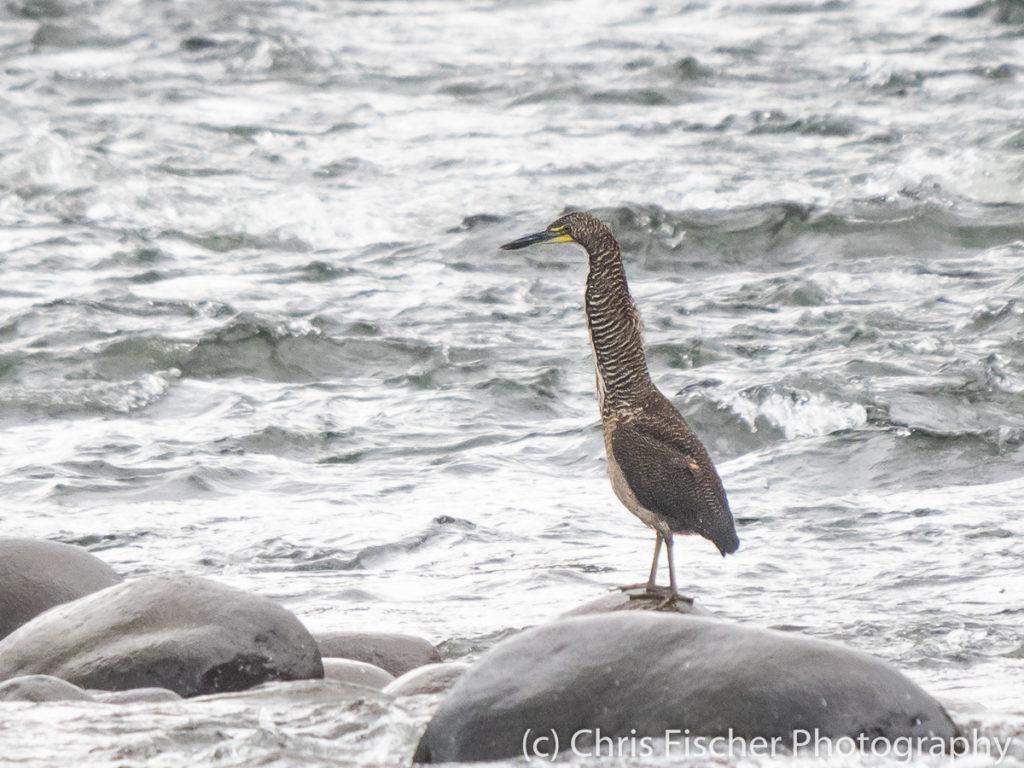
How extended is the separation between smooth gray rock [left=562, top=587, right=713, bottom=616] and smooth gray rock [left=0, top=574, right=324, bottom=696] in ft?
3.32

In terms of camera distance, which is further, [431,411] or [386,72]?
[386,72]

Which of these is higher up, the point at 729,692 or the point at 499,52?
the point at 499,52

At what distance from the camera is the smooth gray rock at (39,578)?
19.4 feet

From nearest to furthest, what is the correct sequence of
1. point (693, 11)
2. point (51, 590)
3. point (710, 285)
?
point (51, 590), point (710, 285), point (693, 11)

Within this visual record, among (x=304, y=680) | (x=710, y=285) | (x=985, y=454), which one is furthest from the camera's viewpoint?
(x=710, y=285)

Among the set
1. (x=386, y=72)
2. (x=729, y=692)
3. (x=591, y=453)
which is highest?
(x=386, y=72)

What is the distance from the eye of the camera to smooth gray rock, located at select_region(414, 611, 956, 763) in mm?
4348

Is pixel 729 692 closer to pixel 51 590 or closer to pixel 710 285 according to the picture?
pixel 51 590

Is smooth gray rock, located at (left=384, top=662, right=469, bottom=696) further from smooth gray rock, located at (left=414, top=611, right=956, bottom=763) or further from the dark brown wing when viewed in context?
the dark brown wing

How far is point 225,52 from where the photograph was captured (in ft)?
62.5

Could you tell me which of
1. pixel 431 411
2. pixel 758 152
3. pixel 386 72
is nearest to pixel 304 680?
pixel 431 411

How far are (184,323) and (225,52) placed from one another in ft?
28.7

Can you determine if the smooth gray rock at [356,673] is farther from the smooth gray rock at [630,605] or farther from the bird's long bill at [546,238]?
the bird's long bill at [546,238]

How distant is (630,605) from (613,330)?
1.20m
